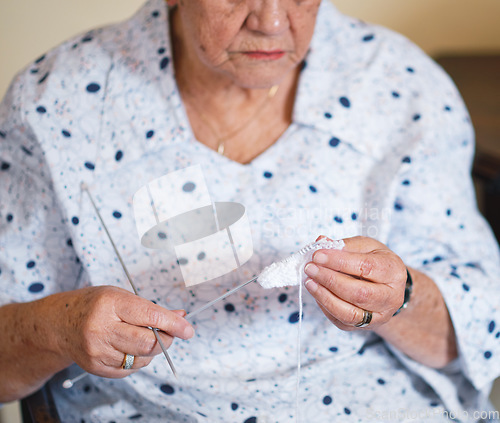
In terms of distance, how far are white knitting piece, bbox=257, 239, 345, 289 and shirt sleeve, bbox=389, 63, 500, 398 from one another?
32 centimetres

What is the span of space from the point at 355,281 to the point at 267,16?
43cm

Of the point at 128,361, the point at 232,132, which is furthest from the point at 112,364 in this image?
the point at 232,132

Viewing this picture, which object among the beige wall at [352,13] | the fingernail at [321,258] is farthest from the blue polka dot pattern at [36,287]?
the beige wall at [352,13]

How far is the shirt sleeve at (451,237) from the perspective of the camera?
0.94 metres

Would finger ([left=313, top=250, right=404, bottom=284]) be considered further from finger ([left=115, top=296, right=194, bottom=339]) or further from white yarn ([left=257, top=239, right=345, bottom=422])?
finger ([left=115, top=296, right=194, bottom=339])

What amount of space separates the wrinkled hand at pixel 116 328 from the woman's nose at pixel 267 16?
0.45 m

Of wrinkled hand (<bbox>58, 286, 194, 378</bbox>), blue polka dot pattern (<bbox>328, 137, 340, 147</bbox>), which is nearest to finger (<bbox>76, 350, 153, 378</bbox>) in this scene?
wrinkled hand (<bbox>58, 286, 194, 378</bbox>)

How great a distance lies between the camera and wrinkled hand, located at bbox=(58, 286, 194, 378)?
67 centimetres

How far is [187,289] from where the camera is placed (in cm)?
79

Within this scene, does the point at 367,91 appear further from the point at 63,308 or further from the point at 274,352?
the point at 63,308

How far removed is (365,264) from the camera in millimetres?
684

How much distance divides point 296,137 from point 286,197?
0.45 ft

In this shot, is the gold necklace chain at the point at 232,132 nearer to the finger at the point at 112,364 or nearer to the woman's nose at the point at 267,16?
the woman's nose at the point at 267,16

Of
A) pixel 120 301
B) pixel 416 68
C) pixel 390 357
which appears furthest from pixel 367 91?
pixel 120 301
